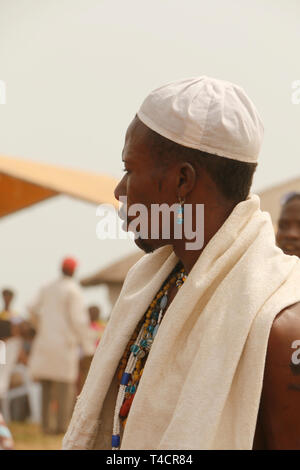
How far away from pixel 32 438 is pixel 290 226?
5.48 meters

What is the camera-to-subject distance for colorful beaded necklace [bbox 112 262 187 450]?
1955mm

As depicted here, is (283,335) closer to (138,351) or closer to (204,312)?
(204,312)

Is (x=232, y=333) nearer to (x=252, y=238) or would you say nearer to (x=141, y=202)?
(x=252, y=238)

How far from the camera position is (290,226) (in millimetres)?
3885

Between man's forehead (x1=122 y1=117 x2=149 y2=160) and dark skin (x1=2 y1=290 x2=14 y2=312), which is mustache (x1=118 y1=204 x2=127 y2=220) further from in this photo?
dark skin (x1=2 y1=290 x2=14 y2=312)

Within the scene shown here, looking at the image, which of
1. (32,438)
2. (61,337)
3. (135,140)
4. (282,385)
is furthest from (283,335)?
(32,438)

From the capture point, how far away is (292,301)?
5.71ft

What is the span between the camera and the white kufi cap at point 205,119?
5.99 ft

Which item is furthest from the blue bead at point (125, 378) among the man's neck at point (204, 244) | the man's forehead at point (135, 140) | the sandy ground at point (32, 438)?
the sandy ground at point (32, 438)

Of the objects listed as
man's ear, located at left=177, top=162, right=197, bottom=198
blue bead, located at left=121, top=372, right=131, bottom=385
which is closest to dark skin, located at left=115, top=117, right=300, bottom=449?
man's ear, located at left=177, top=162, right=197, bottom=198

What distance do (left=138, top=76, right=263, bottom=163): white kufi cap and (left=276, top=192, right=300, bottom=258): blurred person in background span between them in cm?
195

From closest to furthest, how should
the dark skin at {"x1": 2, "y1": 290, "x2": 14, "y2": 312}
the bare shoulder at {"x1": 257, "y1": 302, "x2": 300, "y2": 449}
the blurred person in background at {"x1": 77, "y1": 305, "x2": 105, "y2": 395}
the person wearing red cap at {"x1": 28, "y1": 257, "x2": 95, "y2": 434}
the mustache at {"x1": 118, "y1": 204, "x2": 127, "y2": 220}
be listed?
the bare shoulder at {"x1": 257, "y1": 302, "x2": 300, "y2": 449} < the mustache at {"x1": 118, "y1": 204, "x2": 127, "y2": 220} < the person wearing red cap at {"x1": 28, "y1": 257, "x2": 95, "y2": 434} < the blurred person in background at {"x1": 77, "y1": 305, "x2": 105, "y2": 395} < the dark skin at {"x1": 2, "y1": 290, "x2": 14, "y2": 312}

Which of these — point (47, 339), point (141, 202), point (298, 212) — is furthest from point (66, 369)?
point (141, 202)

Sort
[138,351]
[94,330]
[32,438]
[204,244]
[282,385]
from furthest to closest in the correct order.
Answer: [94,330] < [32,438] < [138,351] < [204,244] < [282,385]
